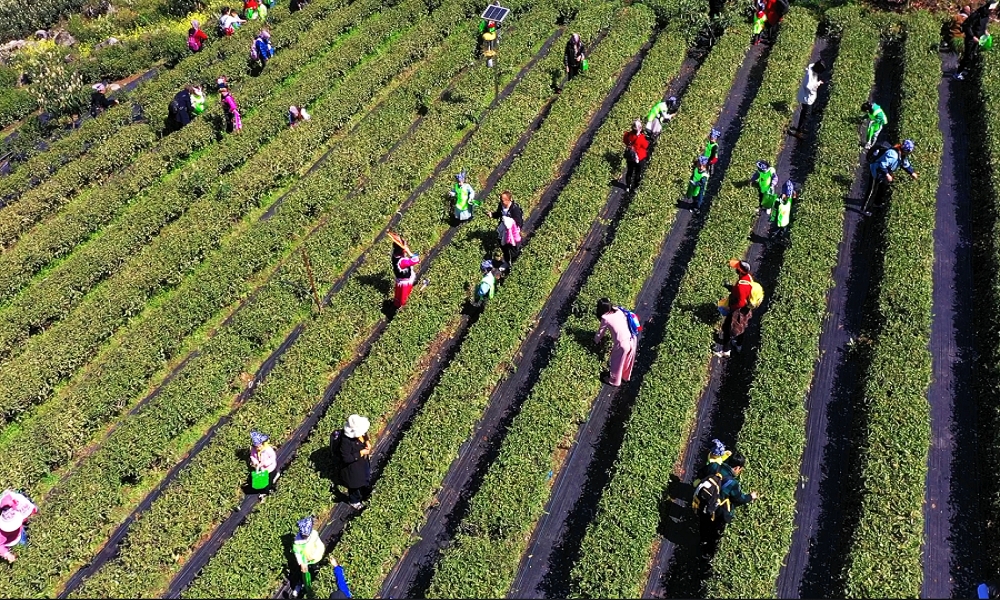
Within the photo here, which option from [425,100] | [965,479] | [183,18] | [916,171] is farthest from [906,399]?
[183,18]

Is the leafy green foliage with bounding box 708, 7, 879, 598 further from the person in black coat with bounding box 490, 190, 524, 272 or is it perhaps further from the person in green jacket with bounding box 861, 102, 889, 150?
the person in black coat with bounding box 490, 190, 524, 272

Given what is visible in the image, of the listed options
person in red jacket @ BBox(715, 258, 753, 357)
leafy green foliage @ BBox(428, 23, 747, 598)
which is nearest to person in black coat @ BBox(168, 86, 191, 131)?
leafy green foliage @ BBox(428, 23, 747, 598)

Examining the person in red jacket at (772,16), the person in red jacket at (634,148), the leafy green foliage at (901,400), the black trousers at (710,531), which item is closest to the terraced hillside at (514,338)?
the leafy green foliage at (901,400)

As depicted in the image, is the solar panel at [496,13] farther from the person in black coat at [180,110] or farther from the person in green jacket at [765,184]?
the person in black coat at [180,110]

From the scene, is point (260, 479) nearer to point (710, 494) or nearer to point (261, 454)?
point (261, 454)

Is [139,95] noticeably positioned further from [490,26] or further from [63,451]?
[63,451]
